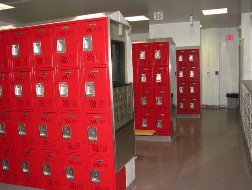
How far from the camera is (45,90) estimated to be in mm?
3656

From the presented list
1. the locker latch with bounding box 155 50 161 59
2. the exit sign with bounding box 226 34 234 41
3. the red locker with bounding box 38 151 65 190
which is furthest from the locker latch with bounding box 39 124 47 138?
the exit sign with bounding box 226 34 234 41

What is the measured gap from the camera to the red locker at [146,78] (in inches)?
260

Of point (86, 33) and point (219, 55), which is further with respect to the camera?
point (219, 55)

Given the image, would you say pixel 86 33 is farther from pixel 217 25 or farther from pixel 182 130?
pixel 217 25

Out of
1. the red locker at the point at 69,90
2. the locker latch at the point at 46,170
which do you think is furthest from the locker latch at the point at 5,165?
the red locker at the point at 69,90

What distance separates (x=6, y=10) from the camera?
670cm

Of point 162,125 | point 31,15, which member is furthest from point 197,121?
point 31,15

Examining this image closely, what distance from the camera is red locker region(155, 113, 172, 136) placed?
6605 millimetres

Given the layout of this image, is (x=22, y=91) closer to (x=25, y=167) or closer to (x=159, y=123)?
(x=25, y=167)

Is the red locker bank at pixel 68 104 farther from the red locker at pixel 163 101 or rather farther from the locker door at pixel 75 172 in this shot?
the red locker at pixel 163 101

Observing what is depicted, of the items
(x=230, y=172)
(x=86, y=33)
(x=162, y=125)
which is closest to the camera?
(x=86, y=33)

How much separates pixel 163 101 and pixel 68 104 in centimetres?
341

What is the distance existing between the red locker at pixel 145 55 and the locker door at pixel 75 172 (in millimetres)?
3552

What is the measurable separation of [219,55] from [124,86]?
8528 millimetres
